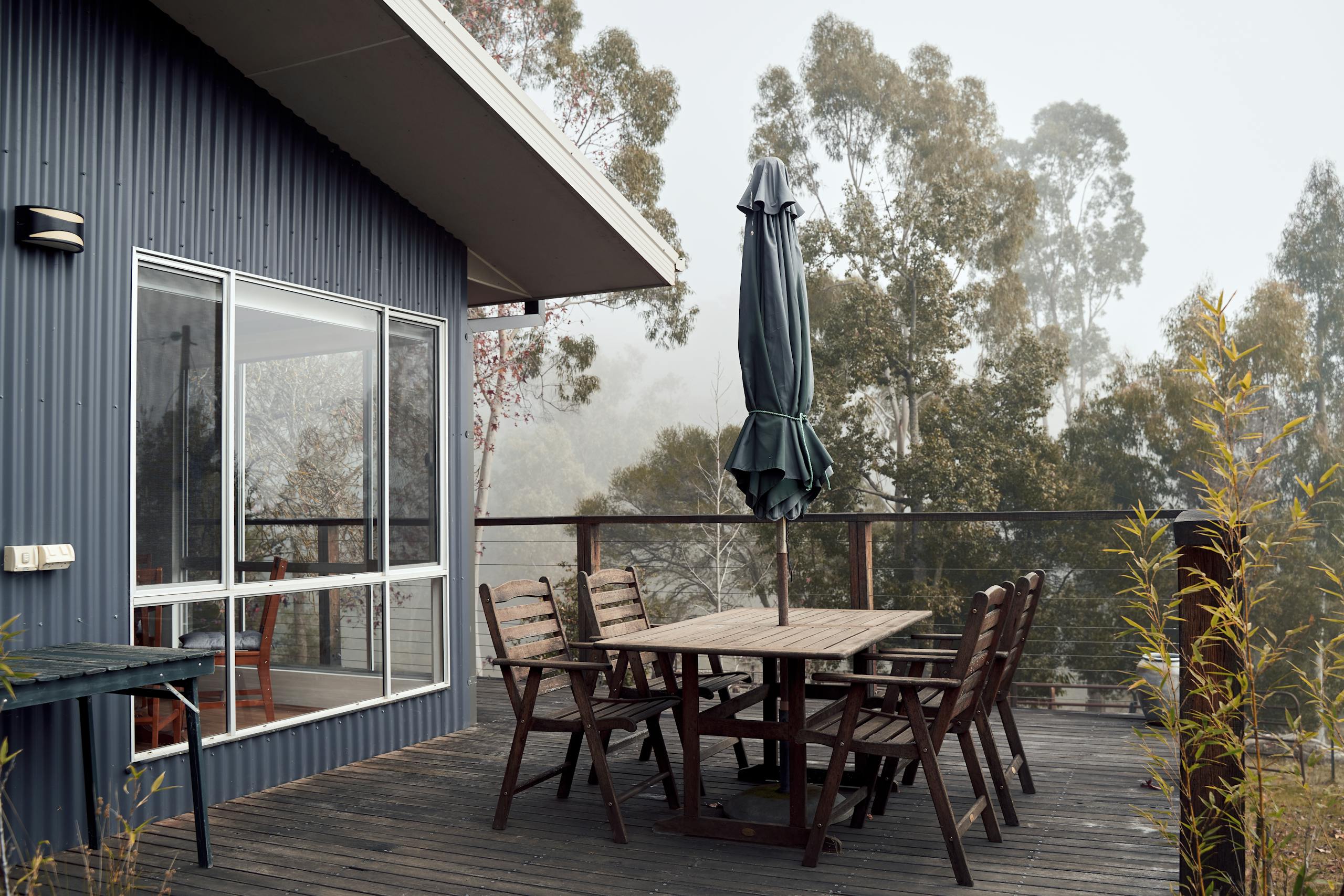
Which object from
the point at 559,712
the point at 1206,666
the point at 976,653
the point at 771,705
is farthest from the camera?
the point at 771,705

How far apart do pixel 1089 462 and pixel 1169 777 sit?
17386mm

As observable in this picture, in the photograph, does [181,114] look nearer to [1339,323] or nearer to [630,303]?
[630,303]

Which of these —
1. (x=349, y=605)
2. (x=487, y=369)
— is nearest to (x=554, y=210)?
(x=349, y=605)

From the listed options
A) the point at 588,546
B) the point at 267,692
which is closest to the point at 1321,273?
the point at 588,546

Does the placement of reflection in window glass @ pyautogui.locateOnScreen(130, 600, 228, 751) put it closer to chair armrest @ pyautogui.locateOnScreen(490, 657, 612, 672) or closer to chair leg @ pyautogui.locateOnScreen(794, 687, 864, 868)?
chair armrest @ pyautogui.locateOnScreen(490, 657, 612, 672)

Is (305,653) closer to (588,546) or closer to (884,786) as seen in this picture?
(588,546)

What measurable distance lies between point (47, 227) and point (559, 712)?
255 cm

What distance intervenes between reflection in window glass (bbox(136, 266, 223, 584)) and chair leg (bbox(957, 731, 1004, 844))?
119 inches

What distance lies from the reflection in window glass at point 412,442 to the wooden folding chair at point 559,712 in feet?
4.16

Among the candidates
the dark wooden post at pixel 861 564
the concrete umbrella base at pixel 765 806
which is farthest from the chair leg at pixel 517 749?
the dark wooden post at pixel 861 564

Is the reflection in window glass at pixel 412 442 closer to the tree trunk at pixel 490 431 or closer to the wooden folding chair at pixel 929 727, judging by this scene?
the wooden folding chair at pixel 929 727

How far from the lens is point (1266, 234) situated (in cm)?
3294

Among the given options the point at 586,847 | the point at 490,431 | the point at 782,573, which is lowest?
the point at 586,847

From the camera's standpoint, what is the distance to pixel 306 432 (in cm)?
491
